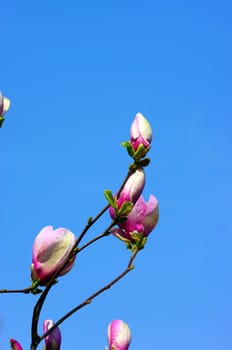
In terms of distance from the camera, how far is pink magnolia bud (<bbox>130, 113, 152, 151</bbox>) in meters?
1.86

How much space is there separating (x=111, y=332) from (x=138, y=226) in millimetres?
439

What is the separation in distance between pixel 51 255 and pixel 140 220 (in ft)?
0.96

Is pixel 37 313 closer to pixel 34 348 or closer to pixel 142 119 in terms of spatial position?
pixel 34 348

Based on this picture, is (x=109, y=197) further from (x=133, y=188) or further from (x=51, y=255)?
(x=51, y=255)

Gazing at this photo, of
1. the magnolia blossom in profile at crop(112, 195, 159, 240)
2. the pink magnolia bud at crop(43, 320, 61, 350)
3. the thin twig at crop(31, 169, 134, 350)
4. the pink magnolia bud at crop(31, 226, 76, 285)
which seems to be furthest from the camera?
the pink magnolia bud at crop(43, 320, 61, 350)

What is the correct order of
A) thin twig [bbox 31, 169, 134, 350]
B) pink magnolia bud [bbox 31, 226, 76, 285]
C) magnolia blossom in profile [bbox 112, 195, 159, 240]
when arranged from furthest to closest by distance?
magnolia blossom in profile [bbox 112, 195, 159, 240], pink magnolia bud [bbox 31, 226, 76, 285], thin twig [bbox 31, 169, 134, 350]

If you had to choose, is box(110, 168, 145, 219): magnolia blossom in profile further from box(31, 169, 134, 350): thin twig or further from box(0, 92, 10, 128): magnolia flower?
box(0, 92, 10, 128): magnolia flower

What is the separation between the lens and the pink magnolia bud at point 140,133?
1.86 m

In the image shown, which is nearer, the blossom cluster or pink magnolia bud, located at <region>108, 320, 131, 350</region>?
the blossom cluster

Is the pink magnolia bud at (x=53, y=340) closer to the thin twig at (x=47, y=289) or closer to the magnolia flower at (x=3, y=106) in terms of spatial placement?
the thin twig at (x=47, y=289)

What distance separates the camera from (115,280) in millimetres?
1725

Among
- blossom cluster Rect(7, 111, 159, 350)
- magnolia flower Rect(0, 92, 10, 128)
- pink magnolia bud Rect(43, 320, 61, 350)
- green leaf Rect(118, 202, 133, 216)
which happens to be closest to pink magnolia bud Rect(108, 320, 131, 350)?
pink magnolia bud Rect(43, 320, 61, 350)

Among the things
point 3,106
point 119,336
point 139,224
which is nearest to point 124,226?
point 139,224

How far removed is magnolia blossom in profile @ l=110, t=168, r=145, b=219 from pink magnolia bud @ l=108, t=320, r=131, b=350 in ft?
1.70
